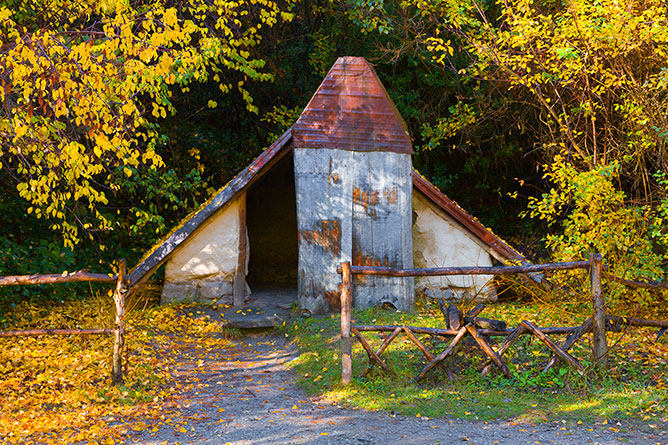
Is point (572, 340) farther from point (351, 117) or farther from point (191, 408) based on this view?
point (351, 117)

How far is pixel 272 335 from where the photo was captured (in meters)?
7.92

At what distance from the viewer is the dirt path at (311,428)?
441 centimetres

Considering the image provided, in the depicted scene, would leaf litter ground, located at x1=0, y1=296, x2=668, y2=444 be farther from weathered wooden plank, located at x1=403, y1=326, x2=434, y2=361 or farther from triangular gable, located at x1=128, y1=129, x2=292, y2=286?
triangular gable, located at x1=128, y1=129, x2=292, y2=286

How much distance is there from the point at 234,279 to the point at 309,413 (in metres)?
3.93

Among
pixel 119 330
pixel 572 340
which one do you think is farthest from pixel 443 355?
pixel 119 330

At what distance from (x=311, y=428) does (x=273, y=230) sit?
7685mm

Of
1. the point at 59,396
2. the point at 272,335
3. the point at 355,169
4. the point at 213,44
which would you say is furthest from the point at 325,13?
the point at 59,396

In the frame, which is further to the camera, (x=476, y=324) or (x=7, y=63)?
(x=476, y=324)

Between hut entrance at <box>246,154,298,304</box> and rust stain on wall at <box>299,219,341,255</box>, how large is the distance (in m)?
3.80

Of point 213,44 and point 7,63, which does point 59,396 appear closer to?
point 7,63

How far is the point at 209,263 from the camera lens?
8672mm

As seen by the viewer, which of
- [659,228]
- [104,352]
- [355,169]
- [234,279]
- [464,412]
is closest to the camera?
[464,412]

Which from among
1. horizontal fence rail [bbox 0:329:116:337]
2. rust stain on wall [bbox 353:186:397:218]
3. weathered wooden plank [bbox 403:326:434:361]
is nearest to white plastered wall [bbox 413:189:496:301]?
rust stain on wall [bbox 353:186:397:218]

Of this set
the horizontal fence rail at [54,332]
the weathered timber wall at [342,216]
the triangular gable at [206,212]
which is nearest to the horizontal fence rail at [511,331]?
the horizontal fence rail at [54,332]
